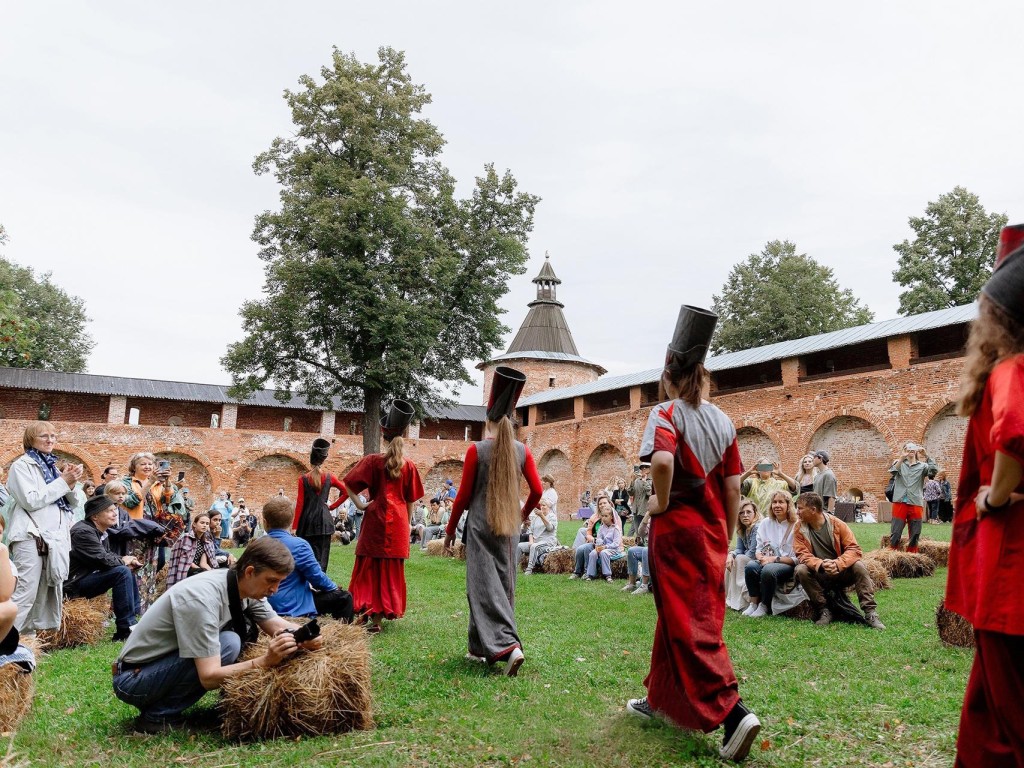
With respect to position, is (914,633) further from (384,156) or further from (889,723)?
(384,156)

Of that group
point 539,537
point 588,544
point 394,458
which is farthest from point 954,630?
point 539,537

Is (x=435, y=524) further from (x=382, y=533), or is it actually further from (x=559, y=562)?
(x=382, y=533)

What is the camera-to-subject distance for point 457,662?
548 centimetres

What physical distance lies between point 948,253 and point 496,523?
105 feet

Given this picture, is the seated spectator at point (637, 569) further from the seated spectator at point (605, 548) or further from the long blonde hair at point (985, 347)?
the long blonde hair at point (985, 347)

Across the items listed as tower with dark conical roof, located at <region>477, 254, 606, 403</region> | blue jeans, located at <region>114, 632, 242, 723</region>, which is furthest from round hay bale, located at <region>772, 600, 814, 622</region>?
tower with dark conical roof, located at <region>477, 254, 606, 403</region>

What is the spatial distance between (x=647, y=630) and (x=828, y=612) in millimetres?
1754

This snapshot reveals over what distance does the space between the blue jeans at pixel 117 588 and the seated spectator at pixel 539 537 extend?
6.71 m

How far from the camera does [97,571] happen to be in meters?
6.79

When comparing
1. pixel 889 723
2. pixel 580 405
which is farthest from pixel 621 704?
pixel 580 405

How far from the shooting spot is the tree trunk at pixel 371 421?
20.5 meters

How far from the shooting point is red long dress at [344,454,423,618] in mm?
6824

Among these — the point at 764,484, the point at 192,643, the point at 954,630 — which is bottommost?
the point at 954,630

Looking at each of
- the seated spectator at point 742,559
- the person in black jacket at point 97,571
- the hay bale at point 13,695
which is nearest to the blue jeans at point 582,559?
the seated spectator at point 742,559
